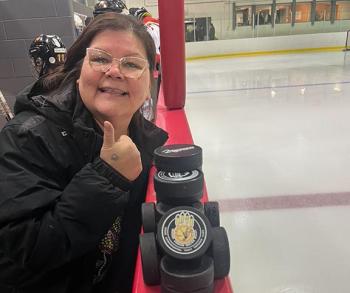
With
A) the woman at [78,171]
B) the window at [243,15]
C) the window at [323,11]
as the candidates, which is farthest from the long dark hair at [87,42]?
the window at [323,11]

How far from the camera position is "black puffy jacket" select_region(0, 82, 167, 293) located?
598mm

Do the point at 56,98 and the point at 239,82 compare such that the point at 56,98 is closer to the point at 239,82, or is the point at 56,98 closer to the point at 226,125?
the point at 226,125

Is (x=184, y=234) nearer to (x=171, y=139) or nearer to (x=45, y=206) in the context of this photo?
(x=45, y=206)

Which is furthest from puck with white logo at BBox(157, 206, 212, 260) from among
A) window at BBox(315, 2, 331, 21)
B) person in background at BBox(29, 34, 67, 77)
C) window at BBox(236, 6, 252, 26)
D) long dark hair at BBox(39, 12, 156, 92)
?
window at BBox(315, 2, 331, 21)

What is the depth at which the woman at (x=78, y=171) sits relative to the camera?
0.61 meters

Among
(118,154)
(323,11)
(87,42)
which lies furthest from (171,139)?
(323,11)

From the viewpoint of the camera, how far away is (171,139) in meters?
1.45

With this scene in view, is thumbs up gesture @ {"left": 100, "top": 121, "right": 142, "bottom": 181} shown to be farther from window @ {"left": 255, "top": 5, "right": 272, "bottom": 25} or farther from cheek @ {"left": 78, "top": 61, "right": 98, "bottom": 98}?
window @ {"left": 255, "top": 5, "right": 272, "bottom": 25}

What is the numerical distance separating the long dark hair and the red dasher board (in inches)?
14.7

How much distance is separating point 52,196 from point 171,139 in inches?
33.6

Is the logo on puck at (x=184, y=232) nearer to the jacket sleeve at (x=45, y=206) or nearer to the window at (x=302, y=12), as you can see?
the jacket sleeve at (x=45, y=206)

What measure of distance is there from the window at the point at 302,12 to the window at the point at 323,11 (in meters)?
0.24

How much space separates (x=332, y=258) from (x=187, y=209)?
850mm

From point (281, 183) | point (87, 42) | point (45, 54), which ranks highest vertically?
point (87, 42)
